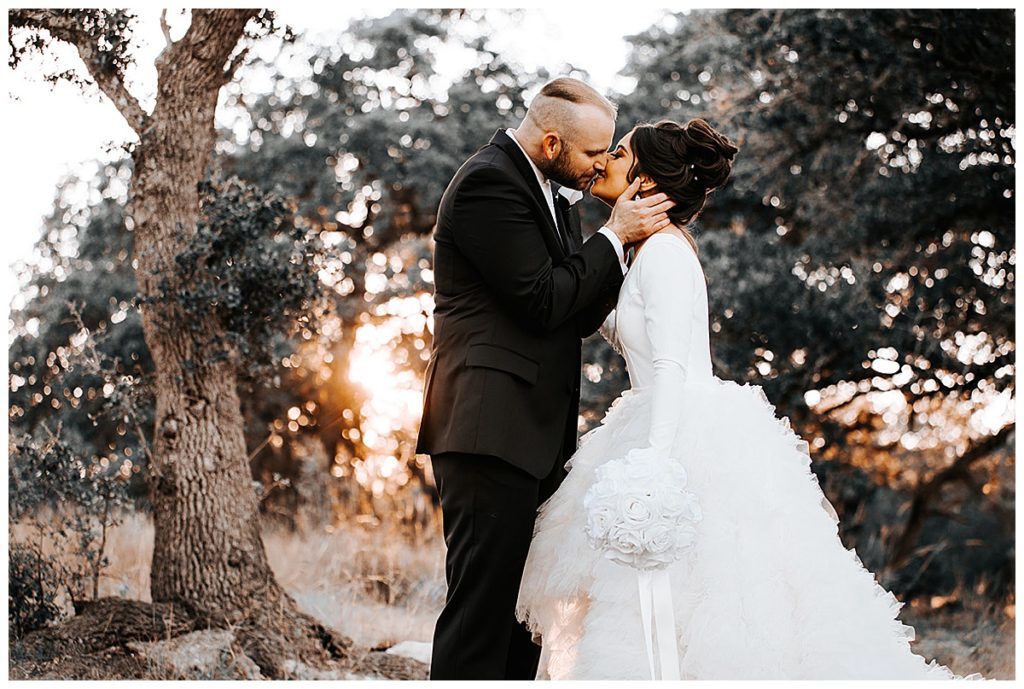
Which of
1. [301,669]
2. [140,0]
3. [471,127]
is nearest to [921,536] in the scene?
[471,127]

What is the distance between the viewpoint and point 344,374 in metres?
8.21

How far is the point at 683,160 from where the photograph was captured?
308 cm

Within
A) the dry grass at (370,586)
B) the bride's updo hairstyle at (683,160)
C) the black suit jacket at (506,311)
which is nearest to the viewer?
the black suit jacket at (506,311)

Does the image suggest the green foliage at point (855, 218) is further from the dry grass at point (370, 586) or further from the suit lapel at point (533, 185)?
the suit lapel at point (533, 185)

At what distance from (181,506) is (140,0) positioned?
2.33 meters

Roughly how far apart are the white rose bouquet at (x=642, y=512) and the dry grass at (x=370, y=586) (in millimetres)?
2761

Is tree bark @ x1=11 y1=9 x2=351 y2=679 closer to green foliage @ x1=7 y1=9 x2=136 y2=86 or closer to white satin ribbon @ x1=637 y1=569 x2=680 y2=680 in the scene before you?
green foliage @ x1=7 y1=9 x2=136 y2=86

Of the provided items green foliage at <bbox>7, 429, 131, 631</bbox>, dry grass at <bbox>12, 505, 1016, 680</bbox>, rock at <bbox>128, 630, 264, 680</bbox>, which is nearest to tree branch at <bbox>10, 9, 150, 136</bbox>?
green foliage at <bbox>7, 429, 131, 631</bbox>

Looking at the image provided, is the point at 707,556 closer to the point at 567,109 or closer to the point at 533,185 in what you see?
the point at 533,185

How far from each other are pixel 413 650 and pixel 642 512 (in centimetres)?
283

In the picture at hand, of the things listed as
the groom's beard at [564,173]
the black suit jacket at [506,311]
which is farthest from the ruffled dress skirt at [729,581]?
the groom's beard at [564,173]

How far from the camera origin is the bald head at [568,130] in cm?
301

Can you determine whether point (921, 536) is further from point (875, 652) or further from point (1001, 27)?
point (875, 652)

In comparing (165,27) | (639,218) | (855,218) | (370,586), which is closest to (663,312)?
(639,218)
